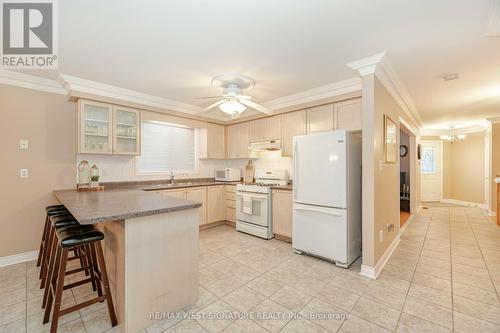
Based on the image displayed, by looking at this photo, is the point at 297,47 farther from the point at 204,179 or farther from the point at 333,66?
the point at 204,179

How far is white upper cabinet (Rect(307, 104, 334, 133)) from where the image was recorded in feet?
11.3

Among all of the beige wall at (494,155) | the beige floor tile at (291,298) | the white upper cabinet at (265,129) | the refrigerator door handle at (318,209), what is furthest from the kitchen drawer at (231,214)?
the beige wall at (494,155)

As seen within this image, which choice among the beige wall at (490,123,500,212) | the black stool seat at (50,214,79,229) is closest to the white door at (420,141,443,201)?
the beige wall at (490,123,500,212)

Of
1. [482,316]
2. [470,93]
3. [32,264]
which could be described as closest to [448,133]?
[470,93]

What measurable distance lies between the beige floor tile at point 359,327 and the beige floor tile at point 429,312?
0.42m

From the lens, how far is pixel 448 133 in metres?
7.49

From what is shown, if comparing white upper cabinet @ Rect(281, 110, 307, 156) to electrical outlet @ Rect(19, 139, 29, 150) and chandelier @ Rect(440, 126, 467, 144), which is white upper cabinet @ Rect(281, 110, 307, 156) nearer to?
electrical outlet @ Rect(19, 139, 29, 150)

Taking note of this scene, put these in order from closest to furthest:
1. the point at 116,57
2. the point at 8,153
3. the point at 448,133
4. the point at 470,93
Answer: the point at 116,57, the point at 8,153, the point at 470,93, the point at 448,133

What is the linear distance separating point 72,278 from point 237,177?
326cm

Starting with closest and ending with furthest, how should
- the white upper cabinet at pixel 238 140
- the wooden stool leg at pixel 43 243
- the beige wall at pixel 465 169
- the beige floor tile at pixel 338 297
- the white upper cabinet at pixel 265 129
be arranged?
the beige floor tile at pixel 338 297 → the wooden stool leg at pixel 43 243 → the white upper cabinet at pixel 265 129 → the white upper cabinet at pixel 238 140 → the beige wall at pixel 465 169

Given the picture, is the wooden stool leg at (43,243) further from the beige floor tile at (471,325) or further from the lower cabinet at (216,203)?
the beige floor tile at (471,325)

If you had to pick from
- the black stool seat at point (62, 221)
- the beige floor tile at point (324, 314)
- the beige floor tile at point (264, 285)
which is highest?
the black stool seat at point (62, 221)

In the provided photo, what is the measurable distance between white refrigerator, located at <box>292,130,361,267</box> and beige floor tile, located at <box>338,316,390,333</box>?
100 centimetres

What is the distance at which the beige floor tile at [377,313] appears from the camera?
1.84 metres
